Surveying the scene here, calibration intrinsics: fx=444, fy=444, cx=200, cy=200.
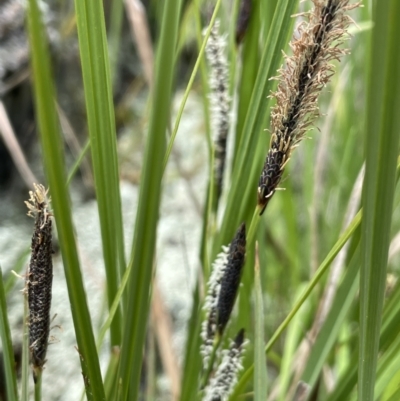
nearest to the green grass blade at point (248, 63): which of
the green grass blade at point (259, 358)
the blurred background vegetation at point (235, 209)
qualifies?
the blurred background vegetation at point (235, 209)

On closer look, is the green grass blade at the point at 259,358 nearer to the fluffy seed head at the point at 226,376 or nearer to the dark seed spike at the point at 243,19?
the fluffy seed head at the point at 226,376

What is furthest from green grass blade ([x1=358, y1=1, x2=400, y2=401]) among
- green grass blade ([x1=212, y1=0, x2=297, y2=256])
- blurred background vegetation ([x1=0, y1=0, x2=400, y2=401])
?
green grass blade ([x1=212, y1=0, x2=297, y2=256])

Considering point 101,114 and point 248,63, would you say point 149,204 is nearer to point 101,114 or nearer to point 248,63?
point 101,114

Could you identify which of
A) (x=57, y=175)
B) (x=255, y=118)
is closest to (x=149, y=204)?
(x=57, y=175)

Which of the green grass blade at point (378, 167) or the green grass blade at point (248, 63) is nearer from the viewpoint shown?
the green grass blade at point (378, 167)

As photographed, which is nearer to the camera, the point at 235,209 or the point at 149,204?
the point at 149,204

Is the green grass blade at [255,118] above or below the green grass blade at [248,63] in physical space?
below

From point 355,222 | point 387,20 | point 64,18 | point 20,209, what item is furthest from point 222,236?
point 64,18
